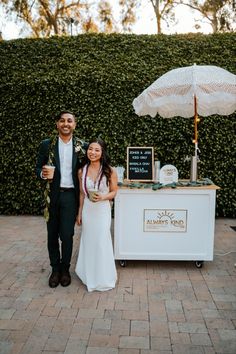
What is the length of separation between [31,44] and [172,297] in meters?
5.69

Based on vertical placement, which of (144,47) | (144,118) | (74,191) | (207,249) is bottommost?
(207,249)

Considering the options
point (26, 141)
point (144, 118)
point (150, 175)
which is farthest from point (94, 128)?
→ point (150, 175)

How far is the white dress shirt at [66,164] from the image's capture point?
383cm

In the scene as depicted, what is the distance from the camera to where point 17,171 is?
697 cm

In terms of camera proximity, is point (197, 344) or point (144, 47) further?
point (144, 47)

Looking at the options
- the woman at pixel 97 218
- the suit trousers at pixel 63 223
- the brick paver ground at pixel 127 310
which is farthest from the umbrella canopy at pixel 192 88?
the brick paver ground at pixel 127 310

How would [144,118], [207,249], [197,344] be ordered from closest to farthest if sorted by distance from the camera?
[197,344]
[207,249]
[144,118]

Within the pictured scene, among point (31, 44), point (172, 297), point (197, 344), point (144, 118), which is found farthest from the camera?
point (31, 44)

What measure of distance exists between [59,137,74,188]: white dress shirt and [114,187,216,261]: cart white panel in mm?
727

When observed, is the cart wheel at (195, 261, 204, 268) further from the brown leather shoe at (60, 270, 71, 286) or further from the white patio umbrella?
the white patio umbrella

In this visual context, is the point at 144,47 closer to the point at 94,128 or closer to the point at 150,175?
the point at 94,128

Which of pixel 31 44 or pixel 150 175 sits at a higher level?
pixel 31 44

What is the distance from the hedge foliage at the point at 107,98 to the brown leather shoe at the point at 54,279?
3.23 metres

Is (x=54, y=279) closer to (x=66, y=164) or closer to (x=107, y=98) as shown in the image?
(x=66, y=164)
